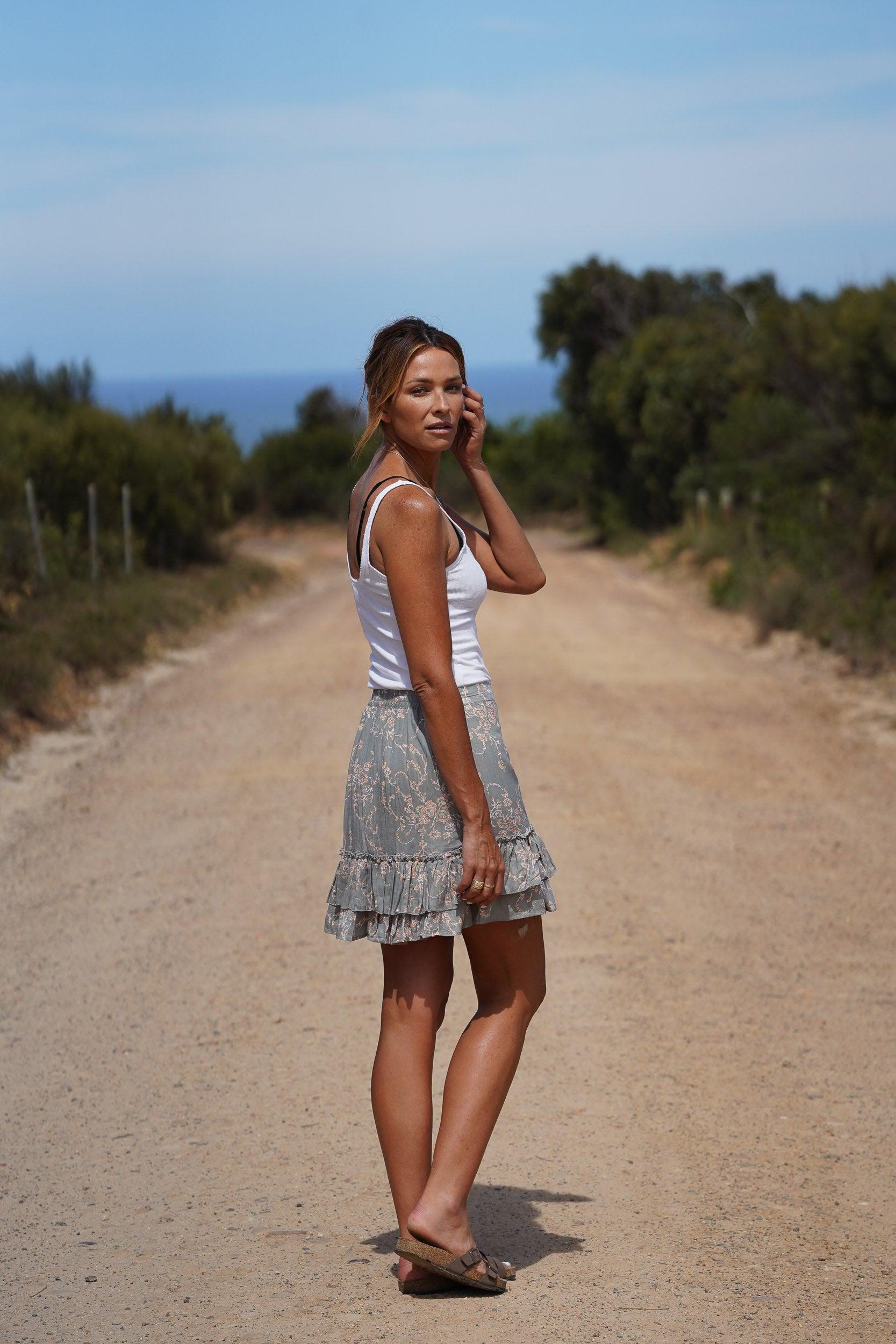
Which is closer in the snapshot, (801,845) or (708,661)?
(801,845)

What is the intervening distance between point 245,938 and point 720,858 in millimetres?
2500

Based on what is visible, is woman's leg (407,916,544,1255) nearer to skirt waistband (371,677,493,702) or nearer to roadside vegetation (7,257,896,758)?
skirt waistband (371,677,493,702)

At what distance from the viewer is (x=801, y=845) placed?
7367 mm

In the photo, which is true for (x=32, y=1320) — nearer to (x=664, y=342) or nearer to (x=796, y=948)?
(x=796, y=948)

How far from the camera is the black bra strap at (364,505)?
2.88 meters

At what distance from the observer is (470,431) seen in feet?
10.4

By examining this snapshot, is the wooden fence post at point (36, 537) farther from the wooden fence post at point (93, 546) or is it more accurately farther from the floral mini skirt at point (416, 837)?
the floral mini skirt at point (416, 837)

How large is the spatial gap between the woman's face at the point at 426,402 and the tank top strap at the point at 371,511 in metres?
0.11

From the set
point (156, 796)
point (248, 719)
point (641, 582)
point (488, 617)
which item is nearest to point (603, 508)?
point (641, 582)

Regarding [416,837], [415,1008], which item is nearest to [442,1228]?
[415,1008]

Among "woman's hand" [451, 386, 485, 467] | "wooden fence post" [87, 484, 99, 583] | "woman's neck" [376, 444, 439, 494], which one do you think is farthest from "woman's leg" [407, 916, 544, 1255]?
"wooden fence post" [87, 484, 99, 583]

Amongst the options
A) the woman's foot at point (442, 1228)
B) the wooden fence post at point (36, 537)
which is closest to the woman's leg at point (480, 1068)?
the woman's foot at point (442, 1228)

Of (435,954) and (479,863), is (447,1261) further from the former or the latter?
(479,863)

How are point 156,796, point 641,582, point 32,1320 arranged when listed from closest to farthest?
point 32,1320 < point 156,796 < point 641,582
